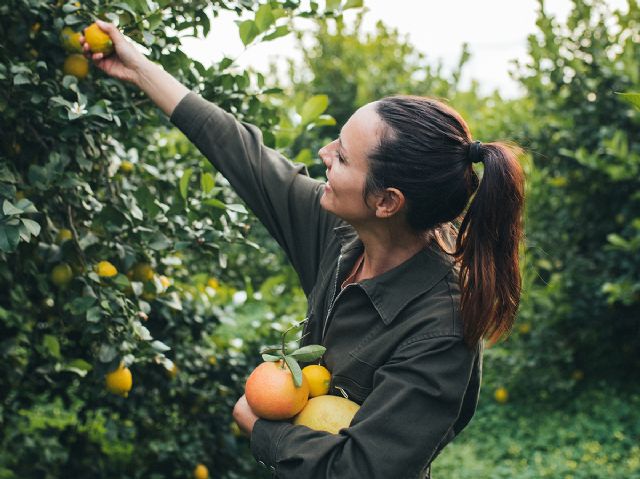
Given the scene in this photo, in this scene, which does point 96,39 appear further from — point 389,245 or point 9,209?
point 389,245

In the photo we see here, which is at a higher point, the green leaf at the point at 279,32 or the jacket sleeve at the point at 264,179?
the green leaf at the point at 279,32

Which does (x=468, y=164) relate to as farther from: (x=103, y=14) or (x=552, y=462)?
(x=552, y=462)

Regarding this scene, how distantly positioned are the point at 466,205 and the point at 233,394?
1471mm

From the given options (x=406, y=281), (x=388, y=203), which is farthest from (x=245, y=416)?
(x=388, y=203)

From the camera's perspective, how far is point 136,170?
238 cm

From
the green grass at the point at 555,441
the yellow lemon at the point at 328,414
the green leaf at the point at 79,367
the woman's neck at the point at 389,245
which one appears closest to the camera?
the yellow lemon at the point at 328,414

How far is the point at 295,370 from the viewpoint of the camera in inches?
59.7

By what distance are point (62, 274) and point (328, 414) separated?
33.0 inches

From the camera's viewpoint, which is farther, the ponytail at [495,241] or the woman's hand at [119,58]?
the woman's hand at [119,58]

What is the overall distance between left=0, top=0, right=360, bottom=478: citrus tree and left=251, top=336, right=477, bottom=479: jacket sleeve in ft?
2.06

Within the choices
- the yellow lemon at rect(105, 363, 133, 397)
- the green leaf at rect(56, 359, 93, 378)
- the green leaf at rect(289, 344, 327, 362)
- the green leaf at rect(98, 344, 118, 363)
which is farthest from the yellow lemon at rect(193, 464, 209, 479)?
the green leaf at rect(289, 344, 327, 362)

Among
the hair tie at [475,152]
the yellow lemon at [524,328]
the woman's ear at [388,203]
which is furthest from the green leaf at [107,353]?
the yellow lemon at [524,328]

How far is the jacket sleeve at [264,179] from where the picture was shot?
6.06 feet

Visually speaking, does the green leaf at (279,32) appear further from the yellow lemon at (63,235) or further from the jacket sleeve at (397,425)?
the jacket sleeve at (397,425)
